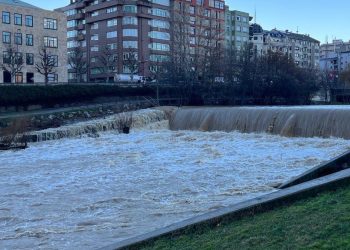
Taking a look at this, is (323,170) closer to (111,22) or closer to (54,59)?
(54,59)

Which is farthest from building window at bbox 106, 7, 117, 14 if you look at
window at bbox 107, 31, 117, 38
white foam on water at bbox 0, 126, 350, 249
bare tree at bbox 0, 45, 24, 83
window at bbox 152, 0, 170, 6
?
white foam on water at bbox 0, 126, 350, 249

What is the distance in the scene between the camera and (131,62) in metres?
65.8

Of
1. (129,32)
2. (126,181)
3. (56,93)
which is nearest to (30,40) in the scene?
(129,32)

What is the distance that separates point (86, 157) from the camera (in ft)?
64.0

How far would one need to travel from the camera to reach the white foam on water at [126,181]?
9.11 metres

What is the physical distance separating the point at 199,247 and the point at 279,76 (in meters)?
46.6

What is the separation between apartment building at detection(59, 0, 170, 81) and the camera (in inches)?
3041

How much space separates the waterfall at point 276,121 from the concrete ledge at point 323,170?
12531 millimetres

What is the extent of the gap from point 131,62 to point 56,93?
28.4 metres

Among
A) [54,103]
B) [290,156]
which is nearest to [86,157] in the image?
[290,156]

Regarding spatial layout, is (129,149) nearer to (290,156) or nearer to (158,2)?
(290,156)

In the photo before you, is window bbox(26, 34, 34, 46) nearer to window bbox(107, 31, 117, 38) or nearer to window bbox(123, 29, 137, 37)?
window bbox(123, 29, 137, 37)

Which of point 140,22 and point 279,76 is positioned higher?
point 140,22

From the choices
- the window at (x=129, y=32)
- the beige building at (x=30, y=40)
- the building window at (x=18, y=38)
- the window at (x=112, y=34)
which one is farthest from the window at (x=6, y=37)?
the window at (x=112, y=34)
